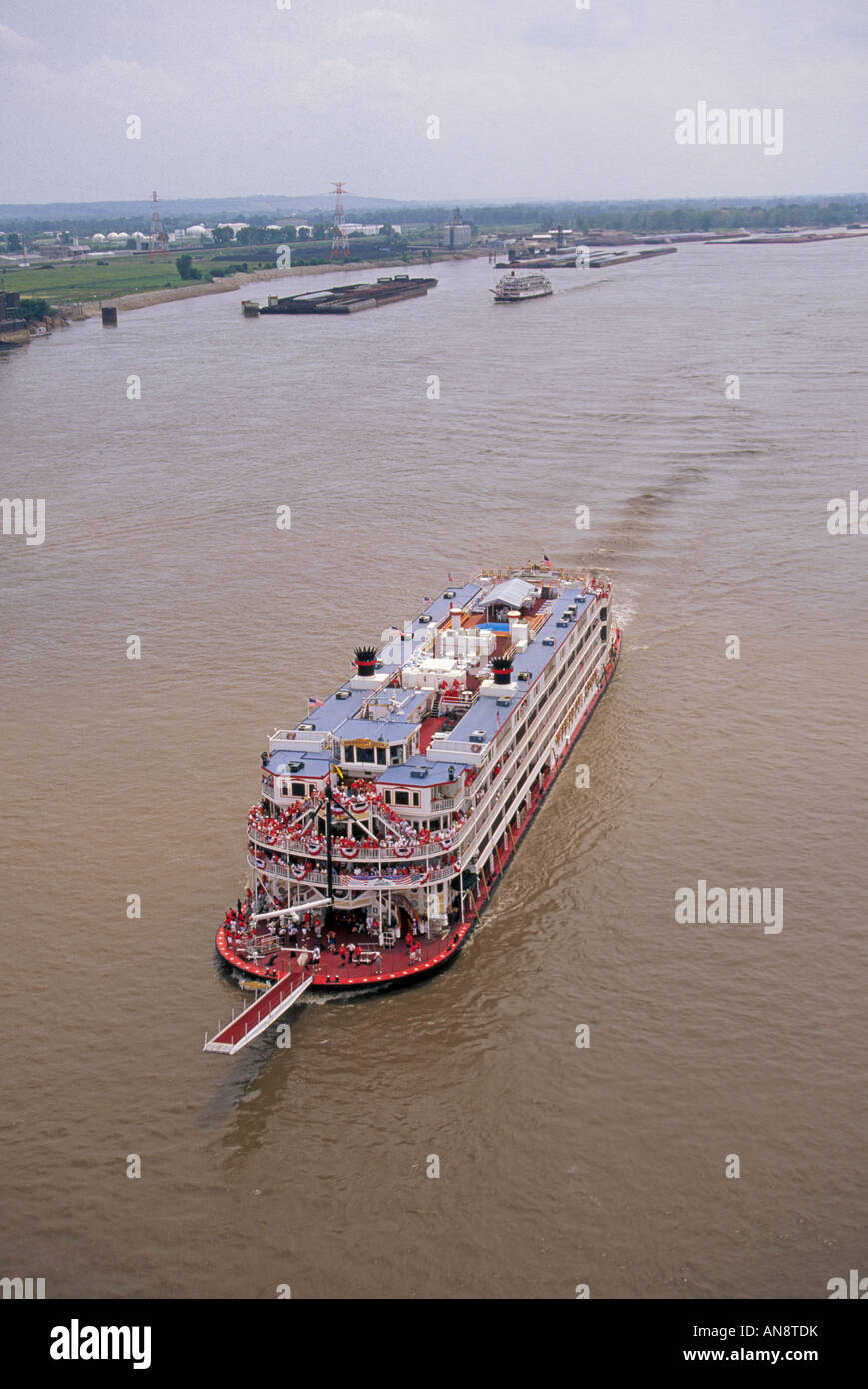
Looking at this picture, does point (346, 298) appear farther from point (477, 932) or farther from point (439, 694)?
point (477, 932)

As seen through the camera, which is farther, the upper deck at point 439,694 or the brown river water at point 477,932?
the upper deck at point 439,694

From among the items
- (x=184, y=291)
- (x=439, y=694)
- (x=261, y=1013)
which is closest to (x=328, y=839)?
(x=261, y=1013)

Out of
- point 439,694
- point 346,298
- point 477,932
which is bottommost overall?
point 477,932

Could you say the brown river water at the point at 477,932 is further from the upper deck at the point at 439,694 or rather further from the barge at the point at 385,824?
the upper deck at the point at 439,694

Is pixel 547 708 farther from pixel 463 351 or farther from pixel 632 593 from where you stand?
pixel 463 351

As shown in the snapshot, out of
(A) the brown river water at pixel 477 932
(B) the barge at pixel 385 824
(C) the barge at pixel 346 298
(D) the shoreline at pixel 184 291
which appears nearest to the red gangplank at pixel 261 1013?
(B) the barge at pixel 385 824

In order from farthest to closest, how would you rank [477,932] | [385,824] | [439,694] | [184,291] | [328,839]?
[184,291] < [439,694] < [477,932] < [385,824] < [328,839]

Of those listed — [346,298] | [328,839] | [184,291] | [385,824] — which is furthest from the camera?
[184,291]

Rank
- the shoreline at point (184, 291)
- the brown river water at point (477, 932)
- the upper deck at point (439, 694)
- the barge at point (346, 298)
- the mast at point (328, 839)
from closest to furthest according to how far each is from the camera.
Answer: the brown river water at point (477, 932), the mast at point (328, 839), the upper deck at point (439, 694), the barge at point (346, 298), the shoreline at point (184, 291)
